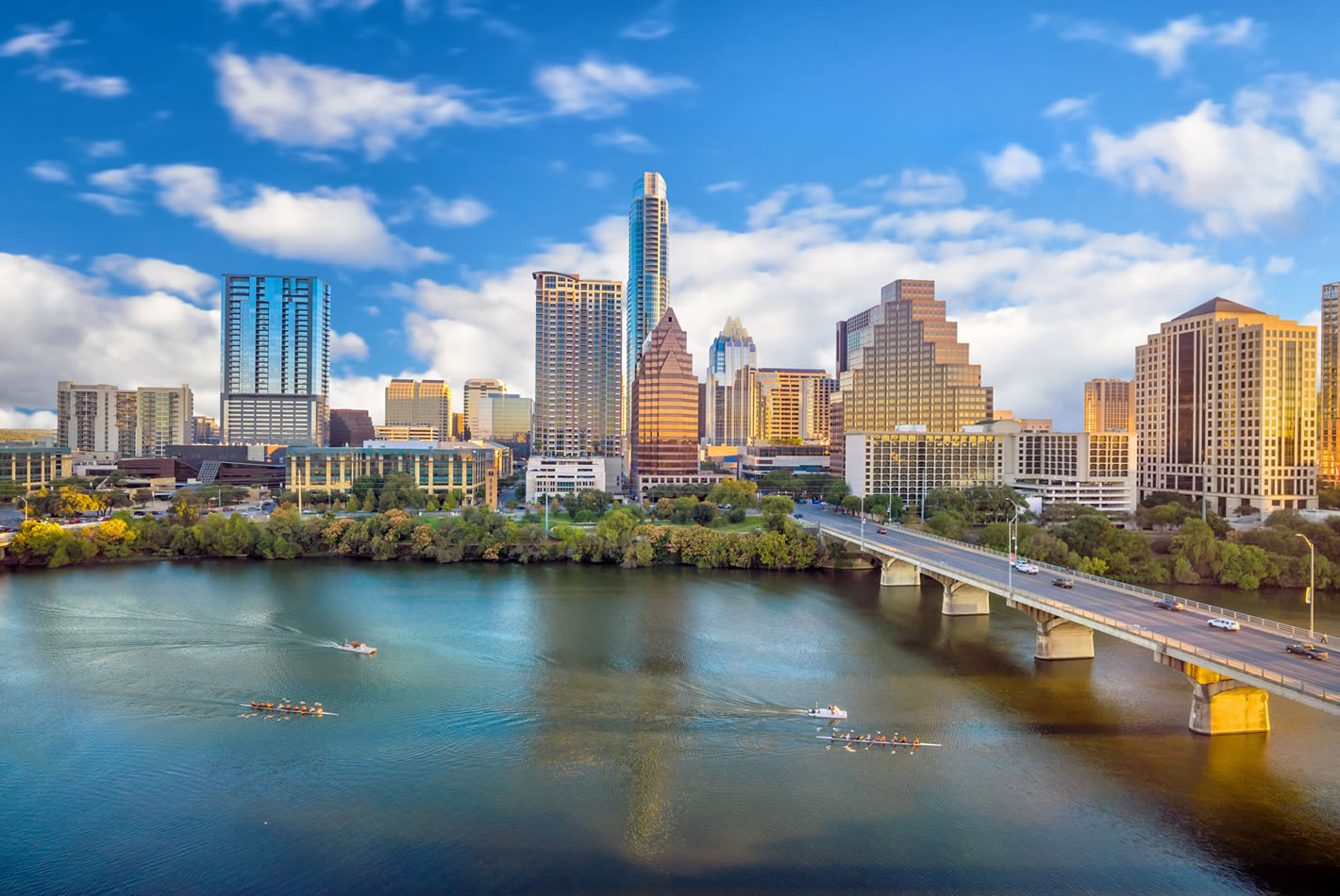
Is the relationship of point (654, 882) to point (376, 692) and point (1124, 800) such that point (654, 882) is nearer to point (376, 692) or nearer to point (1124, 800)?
point (1124, 800)

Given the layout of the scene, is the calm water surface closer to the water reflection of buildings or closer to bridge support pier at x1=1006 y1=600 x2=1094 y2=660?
the water reflection of buildings

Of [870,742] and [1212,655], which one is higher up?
[1212,655]

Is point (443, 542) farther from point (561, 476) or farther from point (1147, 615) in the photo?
point (1147, 615)

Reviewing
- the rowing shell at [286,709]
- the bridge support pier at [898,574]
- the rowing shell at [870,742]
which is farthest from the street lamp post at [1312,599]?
the rowing shell at [286,709]

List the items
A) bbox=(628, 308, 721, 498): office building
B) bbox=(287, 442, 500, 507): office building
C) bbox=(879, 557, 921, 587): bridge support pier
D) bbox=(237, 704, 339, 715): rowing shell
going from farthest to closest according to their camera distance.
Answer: bbox=(628, 308, 721, 498): office building, bbox=(287, 442, 500, 507): office building, bbox=(879, 557, 921, 587): bridge support pier, bbox=(237, 704, 339, 715): rowing shell

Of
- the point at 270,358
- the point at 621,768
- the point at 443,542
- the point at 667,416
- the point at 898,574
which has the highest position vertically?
the point at 270,358

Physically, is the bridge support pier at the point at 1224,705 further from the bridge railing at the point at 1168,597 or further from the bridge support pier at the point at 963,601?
the bridge support pier at the point at 963,601

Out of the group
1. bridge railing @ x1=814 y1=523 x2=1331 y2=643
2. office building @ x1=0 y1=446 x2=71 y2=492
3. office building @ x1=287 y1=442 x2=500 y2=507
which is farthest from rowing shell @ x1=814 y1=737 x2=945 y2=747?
office building @ x1=0 y1=446 x2=71 y2=492

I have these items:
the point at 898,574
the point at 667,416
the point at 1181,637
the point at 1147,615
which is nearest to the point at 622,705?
the point at 1181,637
